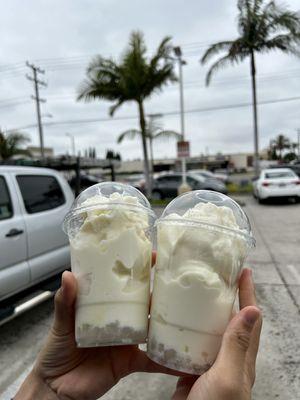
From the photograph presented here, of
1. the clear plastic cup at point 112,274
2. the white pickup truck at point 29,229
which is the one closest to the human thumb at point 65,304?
the clear plastic cup at point 112,274

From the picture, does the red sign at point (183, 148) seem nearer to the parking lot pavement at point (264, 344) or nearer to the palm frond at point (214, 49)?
the palm frond at point (214, 49)

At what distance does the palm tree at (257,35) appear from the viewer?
650 inches

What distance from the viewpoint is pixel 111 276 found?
1.27 m

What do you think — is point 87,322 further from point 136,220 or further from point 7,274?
point 7,274

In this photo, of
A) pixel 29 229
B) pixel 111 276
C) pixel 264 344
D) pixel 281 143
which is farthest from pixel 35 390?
pixel 281 143

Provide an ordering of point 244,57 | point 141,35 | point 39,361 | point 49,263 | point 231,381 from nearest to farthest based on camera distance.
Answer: point 231,381 < point 39,361 < point 49,263 < point 141,35 < point 244,57

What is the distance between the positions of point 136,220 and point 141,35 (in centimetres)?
1654

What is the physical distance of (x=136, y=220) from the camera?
136 centimetres

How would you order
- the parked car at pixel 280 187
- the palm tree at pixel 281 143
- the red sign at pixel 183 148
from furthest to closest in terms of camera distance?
the palm tree at pixel 281 143 → the red sign at pixel 183 148 → the parked car at pixel 280 187

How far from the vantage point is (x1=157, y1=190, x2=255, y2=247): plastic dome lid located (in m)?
1.26

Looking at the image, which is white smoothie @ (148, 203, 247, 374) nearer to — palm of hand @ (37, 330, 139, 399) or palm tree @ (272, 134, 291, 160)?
palm of hand @ (37, 330, 139, 399)

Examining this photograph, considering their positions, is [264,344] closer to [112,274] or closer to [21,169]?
[112,274]

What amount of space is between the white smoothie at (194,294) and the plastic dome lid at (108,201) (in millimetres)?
193

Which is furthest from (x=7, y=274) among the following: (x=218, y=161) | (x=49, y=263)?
(x=218, y=161)
